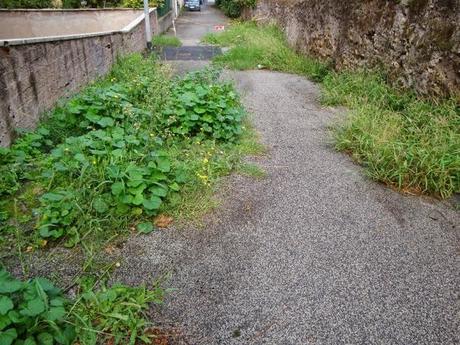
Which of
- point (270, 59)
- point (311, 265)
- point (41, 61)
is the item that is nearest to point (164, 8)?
point (270, 59)

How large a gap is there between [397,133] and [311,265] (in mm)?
2522

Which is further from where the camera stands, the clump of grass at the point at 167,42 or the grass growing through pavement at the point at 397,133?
the clump of grass at the point at 167,42

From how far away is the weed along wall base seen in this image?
3.64 metres

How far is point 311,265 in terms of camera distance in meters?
2.42

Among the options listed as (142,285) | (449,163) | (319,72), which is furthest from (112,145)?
(319,72)

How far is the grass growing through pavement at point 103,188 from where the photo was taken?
70.8 inches

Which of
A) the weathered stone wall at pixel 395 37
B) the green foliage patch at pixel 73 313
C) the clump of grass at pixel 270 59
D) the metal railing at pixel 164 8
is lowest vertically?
the green foliage patch at pixel 73 313

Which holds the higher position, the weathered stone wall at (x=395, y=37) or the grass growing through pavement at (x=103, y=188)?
the weathered stone wall at (x=395, y=37)

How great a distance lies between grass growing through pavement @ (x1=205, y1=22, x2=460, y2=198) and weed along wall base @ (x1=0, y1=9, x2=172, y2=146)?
3.83 metres

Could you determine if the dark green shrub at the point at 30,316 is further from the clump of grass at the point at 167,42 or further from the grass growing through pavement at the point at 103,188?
the clump of grass at the point at 167,42

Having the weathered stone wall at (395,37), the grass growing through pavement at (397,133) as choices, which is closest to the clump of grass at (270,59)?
the weathered stone wall at (395,37)

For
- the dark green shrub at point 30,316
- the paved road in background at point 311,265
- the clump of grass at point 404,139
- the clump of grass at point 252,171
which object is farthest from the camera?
the clump of grass at point 252,171

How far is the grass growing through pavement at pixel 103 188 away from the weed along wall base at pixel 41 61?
237 millimetres

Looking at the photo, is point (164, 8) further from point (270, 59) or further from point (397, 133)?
point (397, 133)
